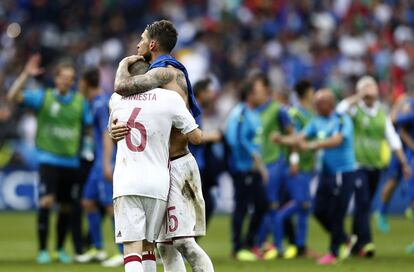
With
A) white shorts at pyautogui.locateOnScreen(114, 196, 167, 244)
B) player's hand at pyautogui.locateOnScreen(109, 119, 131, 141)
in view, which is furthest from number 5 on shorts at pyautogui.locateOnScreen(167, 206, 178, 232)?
player's hand at pyautogui.locateOnScreen(109, 119, 131, 141)

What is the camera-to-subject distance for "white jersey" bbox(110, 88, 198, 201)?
10.3 metres

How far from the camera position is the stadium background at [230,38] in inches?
1210

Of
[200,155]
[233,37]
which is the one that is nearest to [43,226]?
[200,155]

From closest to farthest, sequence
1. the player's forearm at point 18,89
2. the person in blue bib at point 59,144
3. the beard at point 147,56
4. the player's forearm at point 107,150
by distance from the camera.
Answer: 1. the beard at point 147,56
2. the player's forearm at point 107,150
3. the player's forearm at point 18,89
4. the person in blue bib at point 59,144

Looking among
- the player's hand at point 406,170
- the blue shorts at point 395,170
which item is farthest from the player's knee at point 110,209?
the blue shorts at point 395,170

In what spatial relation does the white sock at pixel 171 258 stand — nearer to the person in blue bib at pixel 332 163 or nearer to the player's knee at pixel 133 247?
the player's knee at pixel 133 247

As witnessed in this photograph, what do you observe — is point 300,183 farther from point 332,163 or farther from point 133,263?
point 133,263

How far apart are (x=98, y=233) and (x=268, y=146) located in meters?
3.02

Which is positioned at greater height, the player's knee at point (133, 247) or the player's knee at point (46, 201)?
the player's knee at point (46, 201)

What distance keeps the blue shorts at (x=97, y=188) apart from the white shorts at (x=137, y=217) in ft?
20.1

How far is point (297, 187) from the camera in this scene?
17688 millimetres

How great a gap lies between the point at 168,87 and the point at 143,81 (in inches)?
11.0

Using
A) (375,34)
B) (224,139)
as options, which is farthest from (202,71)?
(224,139)

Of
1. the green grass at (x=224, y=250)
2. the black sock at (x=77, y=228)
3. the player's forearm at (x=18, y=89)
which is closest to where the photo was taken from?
the green grass at (x=224, y=250)
